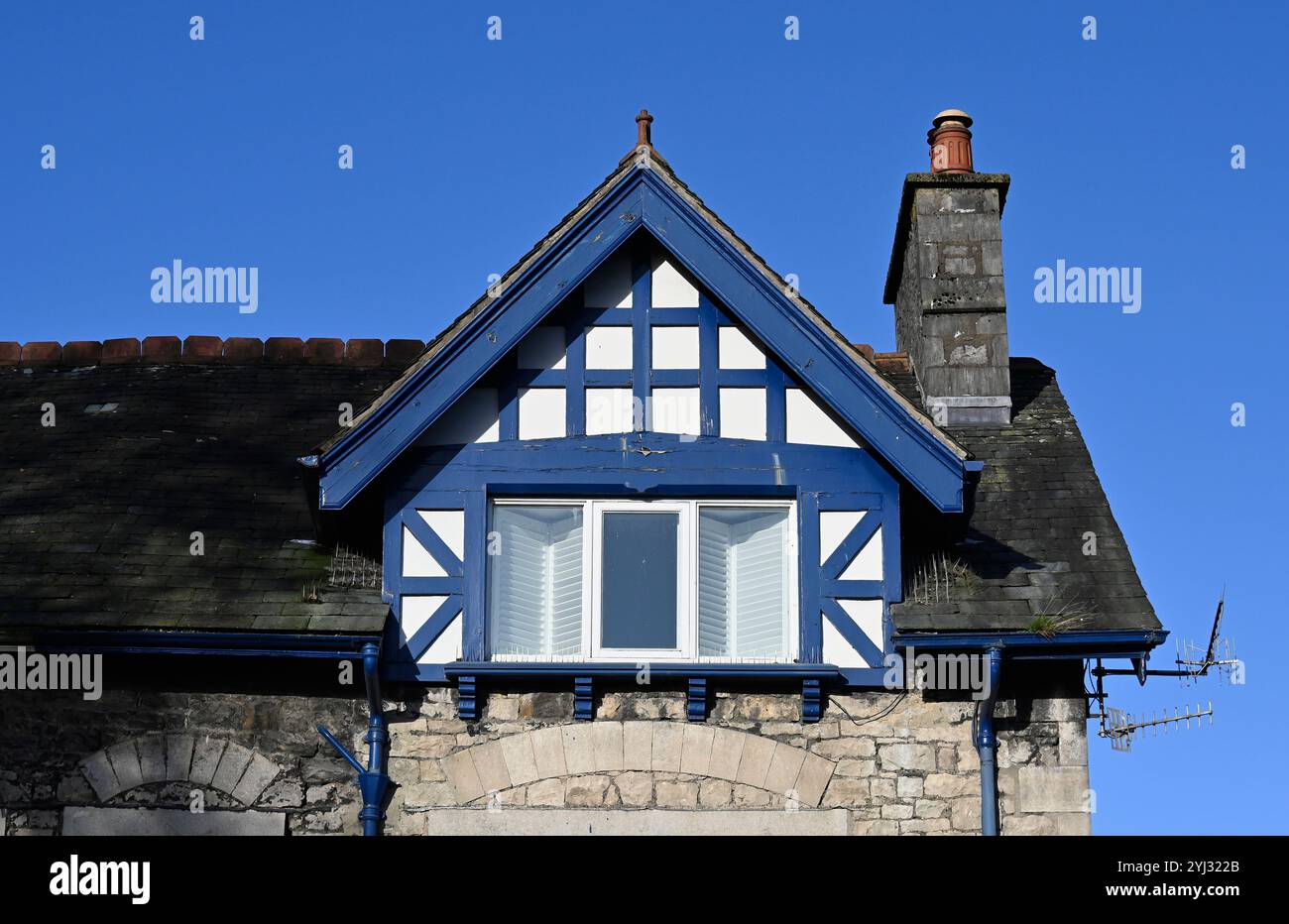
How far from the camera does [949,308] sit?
15.4 metres

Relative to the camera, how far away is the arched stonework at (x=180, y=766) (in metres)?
12.2

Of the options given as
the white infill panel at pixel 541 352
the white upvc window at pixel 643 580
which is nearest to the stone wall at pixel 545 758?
the white upvc window at pixel 643 580

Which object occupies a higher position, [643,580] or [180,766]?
[643,580]

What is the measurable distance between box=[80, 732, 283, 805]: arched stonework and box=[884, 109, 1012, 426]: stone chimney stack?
6.08 meters

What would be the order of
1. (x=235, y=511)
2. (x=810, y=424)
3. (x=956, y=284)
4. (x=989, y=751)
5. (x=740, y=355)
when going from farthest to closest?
1. (x=956, y=284)
2. (x=235, y=511)
3. (x=740, y=355)
4. (x=810, y=424)
5. (x=989, y=751)

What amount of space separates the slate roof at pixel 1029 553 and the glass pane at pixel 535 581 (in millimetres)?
2163

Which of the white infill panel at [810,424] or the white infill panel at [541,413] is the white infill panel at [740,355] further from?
the white infill panel at [541,413]

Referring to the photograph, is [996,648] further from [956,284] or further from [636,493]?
[956,284]

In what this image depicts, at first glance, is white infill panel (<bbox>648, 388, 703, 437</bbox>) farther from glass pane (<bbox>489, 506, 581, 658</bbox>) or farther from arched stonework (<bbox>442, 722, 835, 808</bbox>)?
arched stonework (<bbox>442, 722, 835, 808</bbox>)

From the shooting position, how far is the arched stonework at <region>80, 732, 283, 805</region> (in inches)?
479

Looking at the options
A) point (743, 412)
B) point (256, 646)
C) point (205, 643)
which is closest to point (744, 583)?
point (743, 412)

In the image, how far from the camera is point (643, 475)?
12.6 m

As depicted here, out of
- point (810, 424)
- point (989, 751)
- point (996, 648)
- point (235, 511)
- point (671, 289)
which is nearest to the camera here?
point (996, 648)

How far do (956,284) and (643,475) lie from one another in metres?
4.18
